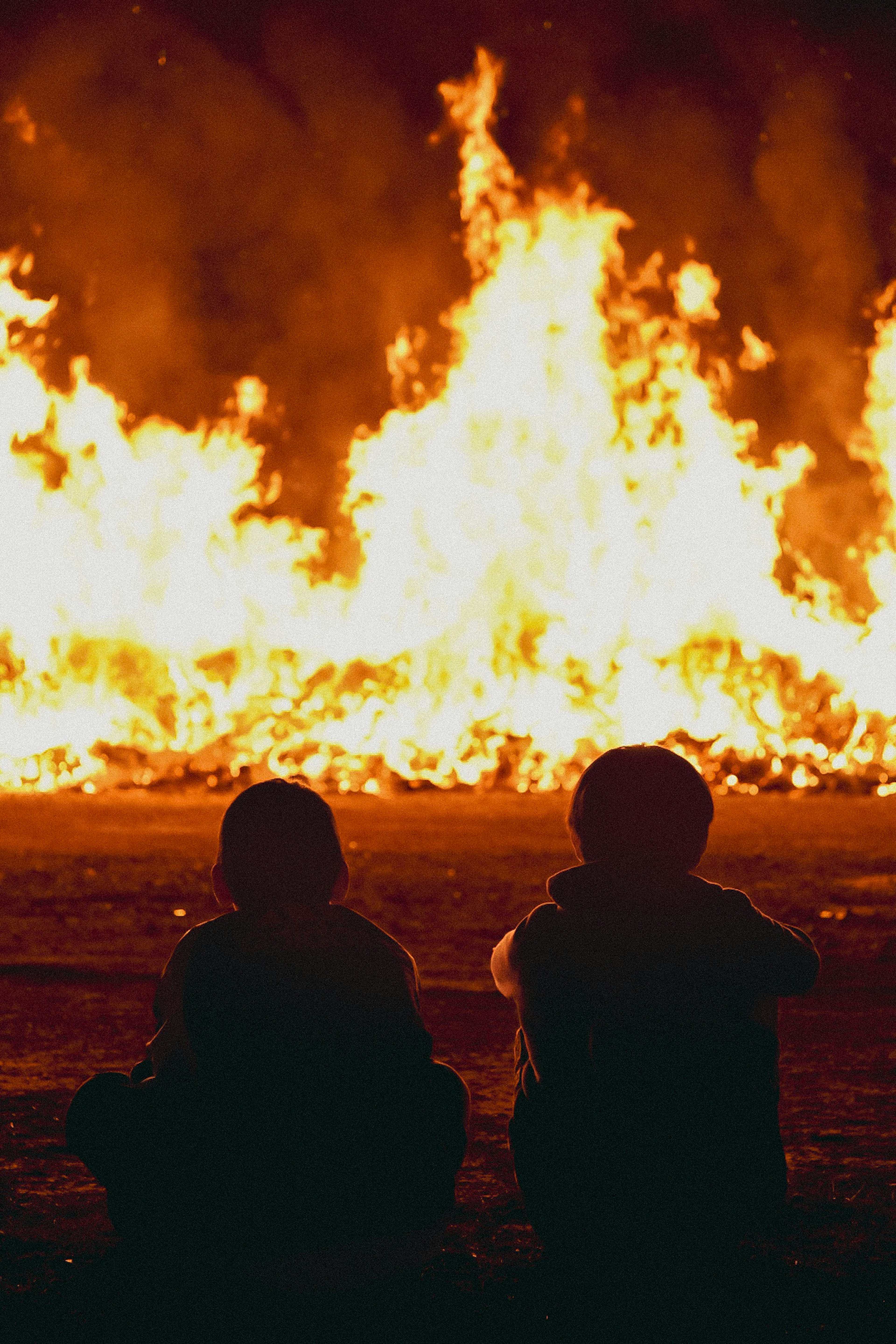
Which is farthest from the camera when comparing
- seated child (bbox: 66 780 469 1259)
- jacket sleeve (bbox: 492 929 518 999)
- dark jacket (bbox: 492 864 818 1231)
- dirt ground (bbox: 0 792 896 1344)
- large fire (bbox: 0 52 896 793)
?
large fire (bbox: 0 52 896 793)

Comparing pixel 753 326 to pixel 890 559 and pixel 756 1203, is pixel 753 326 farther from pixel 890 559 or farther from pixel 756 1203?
pixel 756 1203

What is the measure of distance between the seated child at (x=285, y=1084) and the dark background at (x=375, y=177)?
1202 centimetres

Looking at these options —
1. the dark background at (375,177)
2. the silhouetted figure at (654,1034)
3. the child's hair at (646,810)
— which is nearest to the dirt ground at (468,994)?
the silhouetted figure at (654,1034)

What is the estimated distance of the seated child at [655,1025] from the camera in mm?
2422

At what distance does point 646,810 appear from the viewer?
8.01 feet

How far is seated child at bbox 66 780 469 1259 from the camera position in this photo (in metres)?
2.23

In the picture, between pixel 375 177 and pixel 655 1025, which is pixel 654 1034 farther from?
pixel 375 177

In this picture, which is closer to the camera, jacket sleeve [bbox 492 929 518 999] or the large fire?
jacket sleeve [bbox 492 929 518 999]

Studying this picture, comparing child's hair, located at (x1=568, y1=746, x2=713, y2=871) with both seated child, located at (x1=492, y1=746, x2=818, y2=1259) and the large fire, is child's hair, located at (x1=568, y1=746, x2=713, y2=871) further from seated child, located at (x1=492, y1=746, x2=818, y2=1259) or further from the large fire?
the large fire

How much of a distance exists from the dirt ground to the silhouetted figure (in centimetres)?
33

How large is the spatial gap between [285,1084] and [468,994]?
3.05 metres

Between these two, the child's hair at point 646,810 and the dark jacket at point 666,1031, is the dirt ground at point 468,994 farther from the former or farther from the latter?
the child's hair at point 646,810

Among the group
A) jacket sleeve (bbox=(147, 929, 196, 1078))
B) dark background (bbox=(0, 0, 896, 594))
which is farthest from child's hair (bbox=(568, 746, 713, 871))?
dark background (bbox=(0, 0, 896, 594))

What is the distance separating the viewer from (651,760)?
2.45 m
